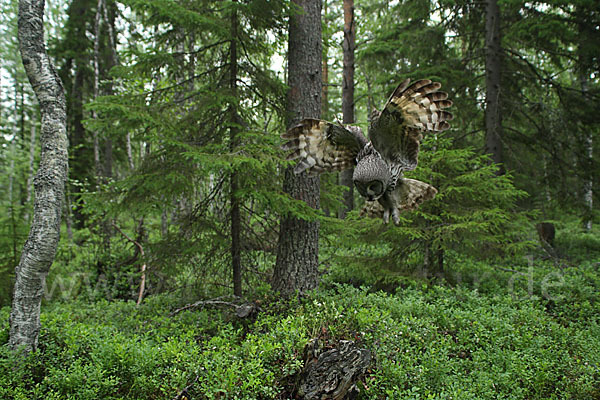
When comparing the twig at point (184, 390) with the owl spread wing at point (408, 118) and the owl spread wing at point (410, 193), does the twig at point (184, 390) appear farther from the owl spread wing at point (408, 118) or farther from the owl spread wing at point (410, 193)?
the owl spread wing at point (408, 118)

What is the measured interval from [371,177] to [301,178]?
4.17m

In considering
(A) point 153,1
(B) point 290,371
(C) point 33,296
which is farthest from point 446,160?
(C) point 33,296

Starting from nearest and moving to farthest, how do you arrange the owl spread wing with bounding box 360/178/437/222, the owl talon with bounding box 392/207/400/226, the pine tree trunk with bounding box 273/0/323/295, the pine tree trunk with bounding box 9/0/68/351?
1. the owl talon with bounding box 392/207/400/226
2. the owl spread wing with bounding box 360/178/437/222
3. the pine tree trunk with bounding box 9/0/68/351
4. the pine tree trunk with bounding box 273/0/323/295

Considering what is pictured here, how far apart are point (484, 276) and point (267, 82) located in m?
5.67

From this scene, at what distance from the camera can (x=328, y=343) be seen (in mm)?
3865

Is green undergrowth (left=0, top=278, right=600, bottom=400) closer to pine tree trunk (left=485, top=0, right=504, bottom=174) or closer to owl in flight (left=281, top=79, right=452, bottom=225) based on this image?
owl in flight (left=281, top=79, right=452, bottom=225)

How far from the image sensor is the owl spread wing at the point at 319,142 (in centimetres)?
199

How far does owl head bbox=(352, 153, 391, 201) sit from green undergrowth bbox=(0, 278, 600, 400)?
2225 mm

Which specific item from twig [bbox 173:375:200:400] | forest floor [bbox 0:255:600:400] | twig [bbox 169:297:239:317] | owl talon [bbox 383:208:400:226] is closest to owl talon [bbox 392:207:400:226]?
owl talon [bbox 383:208:400:226]

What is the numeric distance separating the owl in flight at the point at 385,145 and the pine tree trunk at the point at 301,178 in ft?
11.5

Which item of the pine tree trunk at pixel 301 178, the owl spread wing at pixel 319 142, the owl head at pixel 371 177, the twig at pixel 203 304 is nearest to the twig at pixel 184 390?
the twig at pixel 203 304

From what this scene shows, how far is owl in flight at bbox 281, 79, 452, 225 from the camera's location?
1.73 metres

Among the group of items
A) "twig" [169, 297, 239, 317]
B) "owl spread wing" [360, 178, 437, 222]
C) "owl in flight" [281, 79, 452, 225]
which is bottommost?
"twig" [169, 297, 239, 317]

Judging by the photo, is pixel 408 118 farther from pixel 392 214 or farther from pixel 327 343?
pixel 327 343
